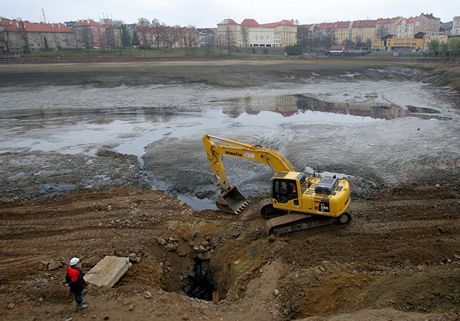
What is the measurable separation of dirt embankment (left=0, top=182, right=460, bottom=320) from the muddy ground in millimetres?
46

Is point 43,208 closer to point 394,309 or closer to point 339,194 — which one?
point 339,194

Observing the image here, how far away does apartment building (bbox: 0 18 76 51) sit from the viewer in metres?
93.1

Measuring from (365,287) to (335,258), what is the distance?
1.60 metres

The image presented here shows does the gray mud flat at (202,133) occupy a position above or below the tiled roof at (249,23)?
below

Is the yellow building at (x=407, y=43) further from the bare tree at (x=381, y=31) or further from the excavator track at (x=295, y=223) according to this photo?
the excavator track at (x=295, y=223)

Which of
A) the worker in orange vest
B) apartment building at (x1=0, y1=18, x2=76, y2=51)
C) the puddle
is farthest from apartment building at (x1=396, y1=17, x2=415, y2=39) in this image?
the worker in orange vest

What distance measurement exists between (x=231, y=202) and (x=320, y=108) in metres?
23.9

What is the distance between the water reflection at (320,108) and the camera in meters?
32.9

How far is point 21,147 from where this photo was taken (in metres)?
23.6

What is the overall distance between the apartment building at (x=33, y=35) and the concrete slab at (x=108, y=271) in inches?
3630

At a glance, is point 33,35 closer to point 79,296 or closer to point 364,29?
point 79,296

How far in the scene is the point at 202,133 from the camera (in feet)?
88.1

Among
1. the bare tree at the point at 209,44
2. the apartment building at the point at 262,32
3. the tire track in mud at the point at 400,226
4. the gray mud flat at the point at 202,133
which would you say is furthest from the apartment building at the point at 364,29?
the tire track in mud at the point at 400,226

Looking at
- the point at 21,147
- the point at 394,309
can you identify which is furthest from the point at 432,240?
the point at 21,147
